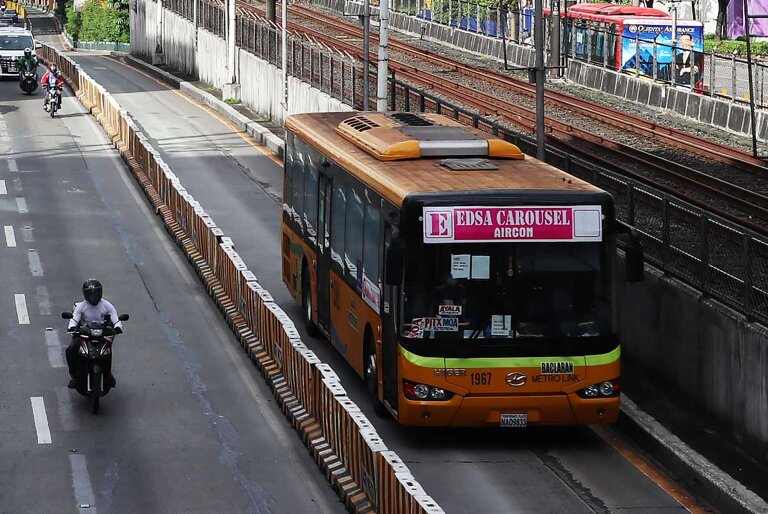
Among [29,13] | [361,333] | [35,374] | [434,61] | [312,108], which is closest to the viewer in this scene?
[361,333]

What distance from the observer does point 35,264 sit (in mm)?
25125

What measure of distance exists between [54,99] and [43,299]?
81.7ft

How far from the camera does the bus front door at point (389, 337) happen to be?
15.4m

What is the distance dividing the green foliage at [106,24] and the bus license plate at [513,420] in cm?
11968

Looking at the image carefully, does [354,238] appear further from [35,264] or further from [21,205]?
[21,205]

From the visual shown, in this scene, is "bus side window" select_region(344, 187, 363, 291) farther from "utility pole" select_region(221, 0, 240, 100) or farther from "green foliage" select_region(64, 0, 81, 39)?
"green foliage" select_region(64, 0, 81, 39)

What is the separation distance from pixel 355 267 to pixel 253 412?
78.8 inches

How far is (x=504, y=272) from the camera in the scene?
49.6 feet

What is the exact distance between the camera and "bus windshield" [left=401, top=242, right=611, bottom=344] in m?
15.1

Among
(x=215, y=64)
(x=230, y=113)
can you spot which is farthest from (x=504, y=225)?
(x=215, y=64)

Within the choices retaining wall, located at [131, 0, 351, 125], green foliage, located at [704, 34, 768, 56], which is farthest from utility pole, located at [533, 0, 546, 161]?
green foliage, located at [704, 34, 768, 56]

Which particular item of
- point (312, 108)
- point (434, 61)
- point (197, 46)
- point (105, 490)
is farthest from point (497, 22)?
point (105, 490)

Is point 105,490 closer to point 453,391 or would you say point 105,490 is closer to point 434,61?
point 453,391

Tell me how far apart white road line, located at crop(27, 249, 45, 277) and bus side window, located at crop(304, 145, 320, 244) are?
229 inches
